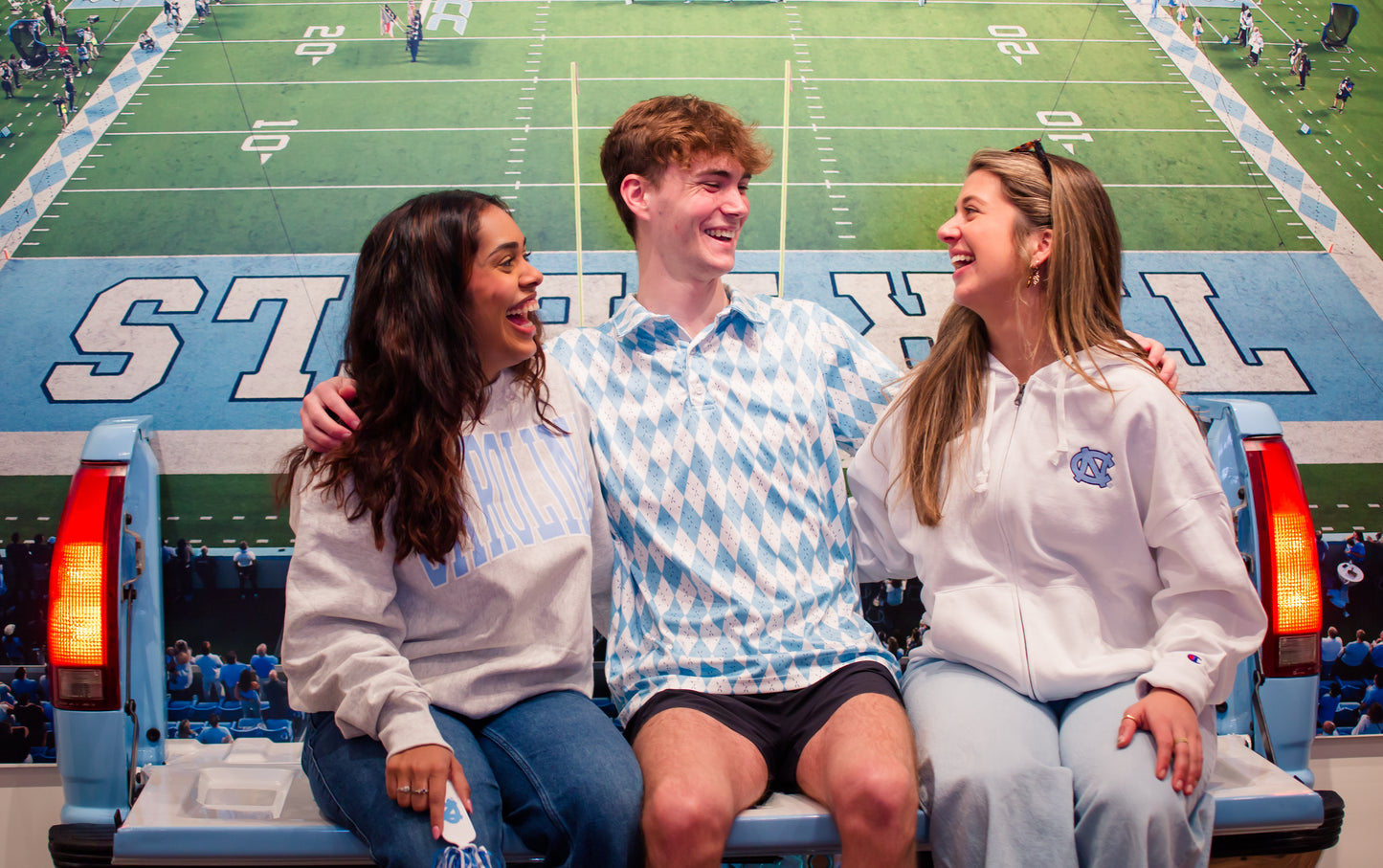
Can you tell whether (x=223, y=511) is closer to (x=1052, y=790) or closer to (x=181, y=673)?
(x=181, y=673)

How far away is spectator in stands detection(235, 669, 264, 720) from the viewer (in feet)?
6.41

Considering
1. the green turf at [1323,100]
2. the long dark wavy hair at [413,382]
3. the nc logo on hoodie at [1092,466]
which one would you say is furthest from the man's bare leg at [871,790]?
the green turf at [1323,100]

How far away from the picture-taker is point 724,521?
5.41ft

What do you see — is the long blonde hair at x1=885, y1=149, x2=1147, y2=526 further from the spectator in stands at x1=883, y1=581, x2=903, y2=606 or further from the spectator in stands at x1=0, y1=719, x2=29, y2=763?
the spectator in stands at x1=0, y1=719, x2=29, y2=763

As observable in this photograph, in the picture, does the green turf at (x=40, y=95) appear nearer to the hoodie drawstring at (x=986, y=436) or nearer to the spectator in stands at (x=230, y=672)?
the spectator in stands at (x=230, y=672)

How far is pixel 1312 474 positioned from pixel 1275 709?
0.71 m

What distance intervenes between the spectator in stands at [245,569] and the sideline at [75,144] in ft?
2.80

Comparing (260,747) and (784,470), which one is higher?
(784,470)

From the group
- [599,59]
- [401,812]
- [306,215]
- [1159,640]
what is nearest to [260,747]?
[401,812]

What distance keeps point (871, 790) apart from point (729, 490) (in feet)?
1.84

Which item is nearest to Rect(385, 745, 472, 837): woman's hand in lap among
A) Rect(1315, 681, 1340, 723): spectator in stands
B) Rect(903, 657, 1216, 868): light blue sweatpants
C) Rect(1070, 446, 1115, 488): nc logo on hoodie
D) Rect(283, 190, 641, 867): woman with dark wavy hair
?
Rect(283, 190, 641, 867): woman with dark wavy hair

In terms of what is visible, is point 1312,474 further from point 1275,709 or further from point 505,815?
point 505,815

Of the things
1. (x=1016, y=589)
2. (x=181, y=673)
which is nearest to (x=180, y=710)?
(x=181, y=673)

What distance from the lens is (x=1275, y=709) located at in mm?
1623
